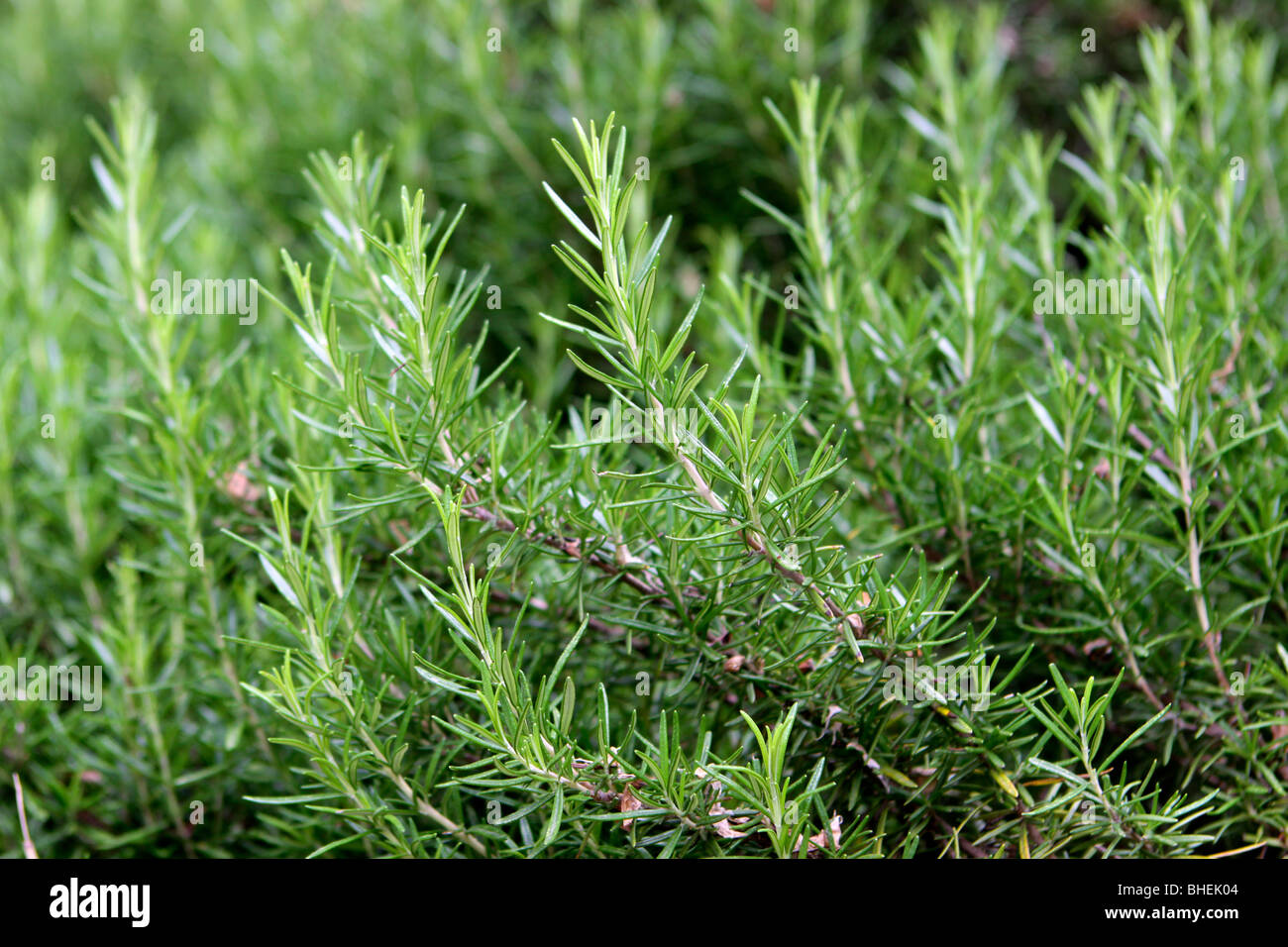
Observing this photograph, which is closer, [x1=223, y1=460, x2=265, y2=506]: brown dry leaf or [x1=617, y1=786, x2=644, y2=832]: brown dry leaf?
[x1=617, y1=786, x2=644, y2=832]: brown dry leaf

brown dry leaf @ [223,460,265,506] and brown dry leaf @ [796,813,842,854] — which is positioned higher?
brown dry leaf @ [223,460,265,506]

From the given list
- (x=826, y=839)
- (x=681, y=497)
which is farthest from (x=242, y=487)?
(x=826, y=839)

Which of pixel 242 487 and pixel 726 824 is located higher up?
pixel 242 487

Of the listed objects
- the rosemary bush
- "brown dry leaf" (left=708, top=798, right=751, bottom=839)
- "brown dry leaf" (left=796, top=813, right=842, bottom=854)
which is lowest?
"brown dry leaf" (left=796, top=813, right=842, bottom=854)

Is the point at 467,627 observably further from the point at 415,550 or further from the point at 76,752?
the point at 76,752

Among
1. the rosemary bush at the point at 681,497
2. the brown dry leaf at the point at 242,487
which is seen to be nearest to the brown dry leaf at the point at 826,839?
the rosemary bush at the point at 681,497

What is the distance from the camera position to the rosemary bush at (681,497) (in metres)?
0.60

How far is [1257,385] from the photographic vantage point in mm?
818

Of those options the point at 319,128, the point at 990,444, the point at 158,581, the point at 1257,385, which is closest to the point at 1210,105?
the point at 1257,385

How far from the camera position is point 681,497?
0.61 meters

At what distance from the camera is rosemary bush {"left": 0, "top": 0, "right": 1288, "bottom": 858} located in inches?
23.7

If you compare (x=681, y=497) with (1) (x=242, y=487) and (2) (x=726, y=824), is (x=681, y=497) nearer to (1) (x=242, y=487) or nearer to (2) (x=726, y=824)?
(2) (x=726, y=824)

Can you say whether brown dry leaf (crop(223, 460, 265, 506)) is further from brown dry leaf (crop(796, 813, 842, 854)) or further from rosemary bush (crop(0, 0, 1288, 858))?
brown dry leaf (crop(796, 813, 842, 854))

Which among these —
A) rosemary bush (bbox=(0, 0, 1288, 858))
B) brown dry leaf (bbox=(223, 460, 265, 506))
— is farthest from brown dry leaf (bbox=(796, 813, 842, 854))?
brown dry leaf (bbox=(223, 460, 265, 506))
